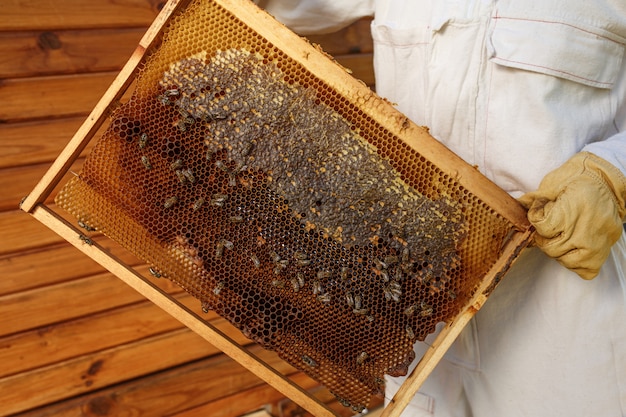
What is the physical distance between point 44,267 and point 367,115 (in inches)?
65.1

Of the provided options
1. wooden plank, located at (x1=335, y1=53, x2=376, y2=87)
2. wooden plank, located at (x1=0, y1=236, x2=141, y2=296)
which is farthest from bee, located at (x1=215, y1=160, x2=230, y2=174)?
wooden plank, located at (x1=335, y1=53, x2=376, y2=87)

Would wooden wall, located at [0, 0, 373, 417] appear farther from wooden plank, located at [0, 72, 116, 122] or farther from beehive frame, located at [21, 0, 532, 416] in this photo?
beehive frame, located at [21, 0, 532, 416]

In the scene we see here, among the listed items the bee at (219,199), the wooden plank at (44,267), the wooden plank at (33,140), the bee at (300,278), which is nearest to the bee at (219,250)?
the bee at (219,199)

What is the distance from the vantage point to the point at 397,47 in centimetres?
188

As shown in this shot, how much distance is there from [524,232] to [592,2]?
0.68m

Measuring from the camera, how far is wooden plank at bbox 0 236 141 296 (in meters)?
2.37

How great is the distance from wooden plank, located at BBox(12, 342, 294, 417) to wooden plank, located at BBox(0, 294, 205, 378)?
2.9 inches

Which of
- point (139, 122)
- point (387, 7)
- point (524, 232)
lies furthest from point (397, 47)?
point (139, 122)

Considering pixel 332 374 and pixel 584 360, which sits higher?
pixel 584 360

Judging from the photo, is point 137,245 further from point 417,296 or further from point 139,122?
point 417,296

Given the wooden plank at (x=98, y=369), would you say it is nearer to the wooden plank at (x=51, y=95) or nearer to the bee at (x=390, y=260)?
the wooden plank at (x=51, y=95)

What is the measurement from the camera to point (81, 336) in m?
2.59

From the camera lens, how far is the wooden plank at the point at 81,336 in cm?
245

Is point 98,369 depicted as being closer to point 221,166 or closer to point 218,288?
point 218,288
